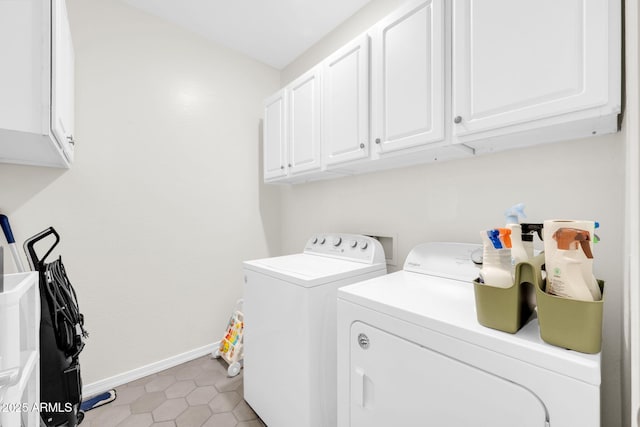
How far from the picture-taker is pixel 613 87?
807mm

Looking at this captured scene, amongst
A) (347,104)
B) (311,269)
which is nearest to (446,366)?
(311,269)

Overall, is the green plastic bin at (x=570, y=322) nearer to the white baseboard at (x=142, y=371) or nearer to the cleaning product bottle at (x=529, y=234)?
the cleaning product bottle at (x=529, y=234)

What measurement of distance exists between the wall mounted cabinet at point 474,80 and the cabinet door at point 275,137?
1.99ft

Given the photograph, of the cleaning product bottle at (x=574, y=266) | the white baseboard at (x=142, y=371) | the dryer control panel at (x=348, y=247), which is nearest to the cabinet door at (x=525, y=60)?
the cleaning product bottle at (x=574, y=266)

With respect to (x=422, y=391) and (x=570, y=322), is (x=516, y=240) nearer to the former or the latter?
(x=570, y=322)

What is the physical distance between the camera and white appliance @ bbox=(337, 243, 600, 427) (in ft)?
2.12

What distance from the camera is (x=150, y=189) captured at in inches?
81.8

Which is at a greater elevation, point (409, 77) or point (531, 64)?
point (409, 77)

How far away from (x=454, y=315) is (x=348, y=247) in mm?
983

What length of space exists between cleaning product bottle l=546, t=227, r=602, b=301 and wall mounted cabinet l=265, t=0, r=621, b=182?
46 centimetres

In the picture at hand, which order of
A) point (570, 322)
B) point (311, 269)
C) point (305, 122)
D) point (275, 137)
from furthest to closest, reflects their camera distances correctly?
point (275, 137)
point (305, 122)
point (311, 269)
point (570, 322)

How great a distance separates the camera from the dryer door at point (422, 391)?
27.9 inches

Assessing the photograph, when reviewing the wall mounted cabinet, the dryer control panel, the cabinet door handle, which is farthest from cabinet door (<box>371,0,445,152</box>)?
the cabinet door handle

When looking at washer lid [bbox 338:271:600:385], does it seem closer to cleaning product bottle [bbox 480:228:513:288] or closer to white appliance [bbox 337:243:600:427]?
white appliance [bbox 337:243:600:427]
